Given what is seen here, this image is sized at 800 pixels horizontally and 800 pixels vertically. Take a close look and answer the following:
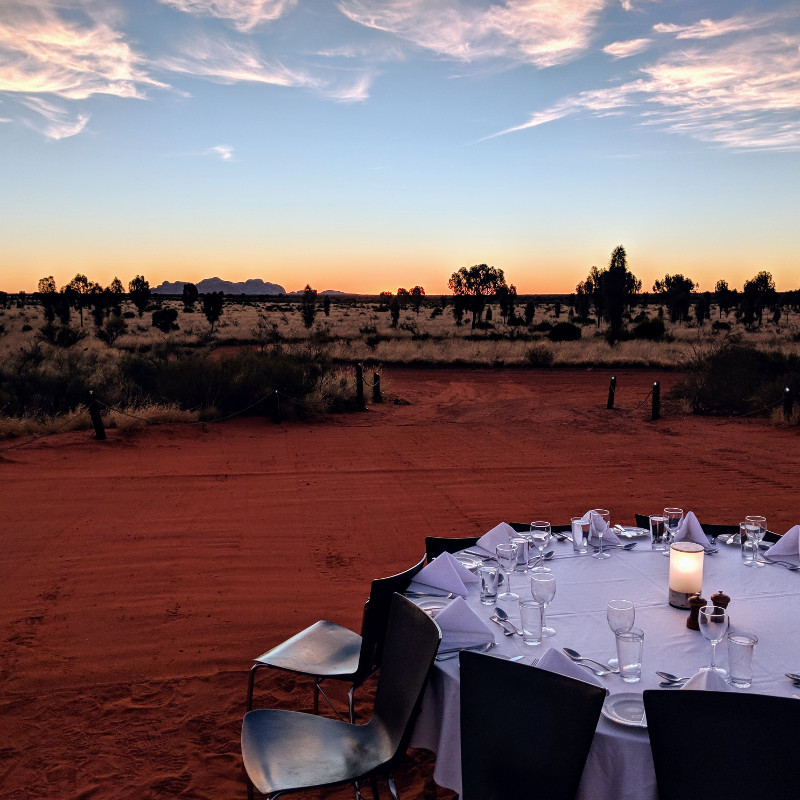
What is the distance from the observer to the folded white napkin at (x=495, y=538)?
164 inches

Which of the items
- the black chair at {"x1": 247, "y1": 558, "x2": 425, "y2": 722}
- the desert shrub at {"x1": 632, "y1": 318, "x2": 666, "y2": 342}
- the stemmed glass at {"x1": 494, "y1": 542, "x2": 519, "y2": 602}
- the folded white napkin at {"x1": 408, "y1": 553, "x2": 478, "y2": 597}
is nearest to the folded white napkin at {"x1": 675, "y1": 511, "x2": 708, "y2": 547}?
the stemmed glass at {"x1": 494, "y1": 542, "x2": 519, "y2": 602}

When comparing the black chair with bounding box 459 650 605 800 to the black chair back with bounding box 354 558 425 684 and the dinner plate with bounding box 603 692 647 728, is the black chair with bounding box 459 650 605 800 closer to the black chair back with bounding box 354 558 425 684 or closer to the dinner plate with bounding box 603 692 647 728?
the dinner plate with bounding box 603 692 647 728

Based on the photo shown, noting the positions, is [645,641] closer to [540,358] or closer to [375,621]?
[375,621]

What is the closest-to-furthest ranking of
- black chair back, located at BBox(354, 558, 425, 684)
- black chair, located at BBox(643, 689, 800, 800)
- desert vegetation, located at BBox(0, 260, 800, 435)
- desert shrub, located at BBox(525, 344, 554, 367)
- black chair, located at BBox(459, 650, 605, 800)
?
black chair, located at BBox(643, 689, 800, 800) → black chair, located at BBox(459, 650, 605, 800) → black chair back, located at BBox(354, 558, 425, 684) → desert vegetation, located at BBox(0, 260, 800, 435) → desert shrub, located at BBox(525, 344, 554, 367)

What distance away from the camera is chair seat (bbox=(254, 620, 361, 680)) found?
12.4ft

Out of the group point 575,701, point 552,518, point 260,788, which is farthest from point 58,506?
point 575,701

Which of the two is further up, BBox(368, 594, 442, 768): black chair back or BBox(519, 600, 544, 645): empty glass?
BBox(519, 600, 544, 645): empty glass

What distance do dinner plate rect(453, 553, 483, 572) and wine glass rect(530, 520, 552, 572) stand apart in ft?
1.03

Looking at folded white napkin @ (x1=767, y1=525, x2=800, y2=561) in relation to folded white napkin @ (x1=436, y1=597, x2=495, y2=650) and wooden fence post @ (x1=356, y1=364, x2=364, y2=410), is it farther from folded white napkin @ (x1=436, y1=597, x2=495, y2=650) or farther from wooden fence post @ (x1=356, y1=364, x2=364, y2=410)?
wooden fence post @ (x1=356, y1=364, x2=364, y2=410)

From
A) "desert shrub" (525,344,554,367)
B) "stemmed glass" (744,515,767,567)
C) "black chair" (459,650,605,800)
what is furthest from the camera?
"desert shrub" (525,344,554,367)

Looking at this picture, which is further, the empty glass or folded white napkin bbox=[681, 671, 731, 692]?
the empty glass

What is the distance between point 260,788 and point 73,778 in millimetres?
1651

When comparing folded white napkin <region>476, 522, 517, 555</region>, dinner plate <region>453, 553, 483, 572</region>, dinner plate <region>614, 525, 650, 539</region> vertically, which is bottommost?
dinner plate <region>453, 553, 483, 572</region>

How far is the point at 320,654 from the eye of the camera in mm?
→ 4027
